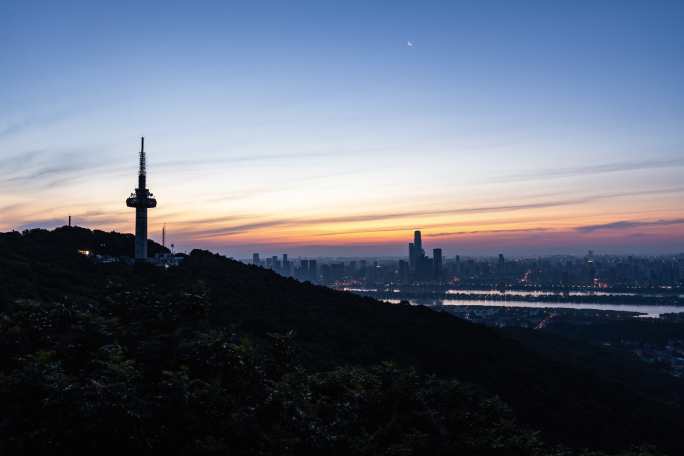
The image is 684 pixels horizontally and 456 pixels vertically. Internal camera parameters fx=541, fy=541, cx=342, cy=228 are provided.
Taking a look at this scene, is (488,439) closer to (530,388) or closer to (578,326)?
(530,388)

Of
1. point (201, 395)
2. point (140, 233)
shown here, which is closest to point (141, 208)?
point (140, 233)

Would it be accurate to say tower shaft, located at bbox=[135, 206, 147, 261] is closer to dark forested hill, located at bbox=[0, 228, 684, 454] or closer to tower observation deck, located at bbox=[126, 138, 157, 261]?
tower observation deck, located at bbox=[126, 138, 157, 261]

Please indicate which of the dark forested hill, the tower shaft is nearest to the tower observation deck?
the tower shaft

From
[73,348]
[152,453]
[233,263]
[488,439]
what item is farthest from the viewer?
[233,263]

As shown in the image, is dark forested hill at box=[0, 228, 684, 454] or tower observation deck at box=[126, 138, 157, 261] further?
tower observation deck at box=[126, 138, 157, 261]

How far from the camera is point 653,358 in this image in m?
66.2

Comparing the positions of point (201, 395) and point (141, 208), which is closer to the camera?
point (201, 395)

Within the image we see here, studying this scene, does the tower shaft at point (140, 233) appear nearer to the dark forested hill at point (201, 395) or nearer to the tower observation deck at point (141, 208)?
the tower observation deck at point (141, 208)

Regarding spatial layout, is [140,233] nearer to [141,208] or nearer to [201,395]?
[141,208]

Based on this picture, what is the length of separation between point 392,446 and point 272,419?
7.73ft

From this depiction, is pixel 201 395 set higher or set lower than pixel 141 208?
lower

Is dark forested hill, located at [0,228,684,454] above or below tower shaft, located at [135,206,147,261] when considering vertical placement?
below

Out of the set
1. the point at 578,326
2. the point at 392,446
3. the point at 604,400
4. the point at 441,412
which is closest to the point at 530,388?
the point at 604,400

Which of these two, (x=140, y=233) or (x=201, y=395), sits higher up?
(x=140, y=233)
